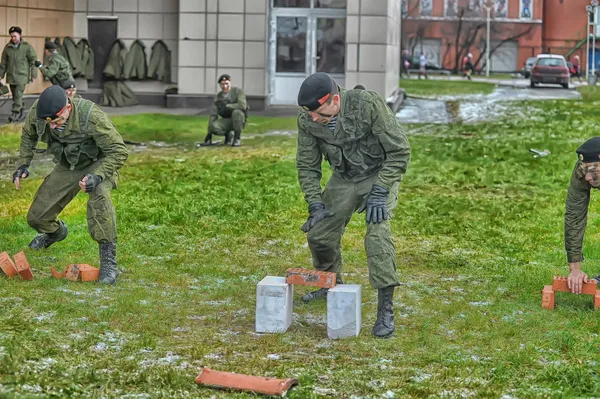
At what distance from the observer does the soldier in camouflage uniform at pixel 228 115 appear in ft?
62.9

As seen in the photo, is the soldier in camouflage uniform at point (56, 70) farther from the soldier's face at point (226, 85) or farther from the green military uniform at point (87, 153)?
the green military uniform at point (87, 153)

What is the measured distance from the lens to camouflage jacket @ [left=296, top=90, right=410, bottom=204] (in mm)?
7227

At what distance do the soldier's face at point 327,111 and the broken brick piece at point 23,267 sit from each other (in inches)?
109

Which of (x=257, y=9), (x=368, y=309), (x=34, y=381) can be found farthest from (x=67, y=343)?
(x=257, y=9)

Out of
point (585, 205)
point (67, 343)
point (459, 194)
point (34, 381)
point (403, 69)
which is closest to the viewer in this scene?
point (34, 381)

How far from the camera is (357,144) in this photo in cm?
741

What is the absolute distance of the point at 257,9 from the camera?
26.5 metres

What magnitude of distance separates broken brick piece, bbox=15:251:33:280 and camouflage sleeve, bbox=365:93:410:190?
3.01 meters

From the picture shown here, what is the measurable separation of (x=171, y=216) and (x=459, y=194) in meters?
4.15

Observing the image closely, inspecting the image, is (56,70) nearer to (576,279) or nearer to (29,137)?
(29,137)

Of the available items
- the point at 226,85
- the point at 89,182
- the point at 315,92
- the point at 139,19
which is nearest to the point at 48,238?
the point at 89,182

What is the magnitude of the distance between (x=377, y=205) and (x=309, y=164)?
63 centimetres

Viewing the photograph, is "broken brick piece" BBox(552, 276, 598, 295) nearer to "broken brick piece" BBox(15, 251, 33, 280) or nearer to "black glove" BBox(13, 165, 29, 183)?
"broken brick piece" BBox(15, 251, 33, 280)

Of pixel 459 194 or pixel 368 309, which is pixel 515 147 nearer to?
pixel 459 194
